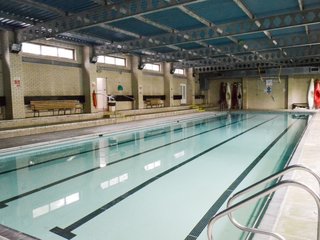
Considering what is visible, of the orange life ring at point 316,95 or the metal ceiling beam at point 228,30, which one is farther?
the orange life ring at point 316,95

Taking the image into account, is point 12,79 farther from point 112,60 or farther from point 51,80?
point 112,60

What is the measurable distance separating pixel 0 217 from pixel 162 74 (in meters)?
16.1

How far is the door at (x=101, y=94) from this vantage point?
44.7 feet

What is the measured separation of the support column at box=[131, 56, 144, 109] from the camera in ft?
50.3

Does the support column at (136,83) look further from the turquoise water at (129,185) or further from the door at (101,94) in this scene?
the turquoise water at (129,185)

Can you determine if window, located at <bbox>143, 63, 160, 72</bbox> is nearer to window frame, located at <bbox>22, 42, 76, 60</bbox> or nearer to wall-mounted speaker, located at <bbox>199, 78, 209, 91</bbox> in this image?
window frame, located at <bbox>22, 42, 76, 60</bbox>

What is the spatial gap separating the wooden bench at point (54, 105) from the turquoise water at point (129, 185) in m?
3.37

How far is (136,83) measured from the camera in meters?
15.4

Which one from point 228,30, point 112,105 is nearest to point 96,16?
point 228,30

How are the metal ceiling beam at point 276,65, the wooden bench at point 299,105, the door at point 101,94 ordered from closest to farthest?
1. the door at point 101,94
2. the metal ceiling beam at point 276,65
3. the wooden bench at point 299,105

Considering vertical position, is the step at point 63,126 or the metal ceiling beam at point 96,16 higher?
the metal ceiling beam at point 96,16

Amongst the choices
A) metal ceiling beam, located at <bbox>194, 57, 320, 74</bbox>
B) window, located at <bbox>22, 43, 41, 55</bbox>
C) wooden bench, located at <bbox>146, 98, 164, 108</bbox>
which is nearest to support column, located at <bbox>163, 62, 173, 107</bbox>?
wooden bench, located at <bbox>146, 98, 164, 108</bbox>

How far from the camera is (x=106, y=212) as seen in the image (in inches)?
132

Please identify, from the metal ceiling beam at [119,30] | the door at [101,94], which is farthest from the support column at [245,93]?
the metal ceiling beam at [119,30]
